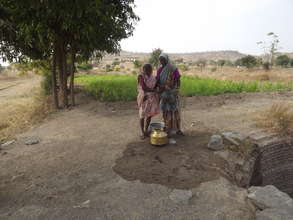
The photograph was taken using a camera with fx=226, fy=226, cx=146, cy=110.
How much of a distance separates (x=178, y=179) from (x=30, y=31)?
5235 mm

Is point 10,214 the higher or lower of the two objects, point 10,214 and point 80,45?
the lower

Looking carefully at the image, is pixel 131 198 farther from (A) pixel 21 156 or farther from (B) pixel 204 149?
(A) pixel 21 156

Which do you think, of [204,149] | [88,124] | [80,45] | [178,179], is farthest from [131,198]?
[80,45]

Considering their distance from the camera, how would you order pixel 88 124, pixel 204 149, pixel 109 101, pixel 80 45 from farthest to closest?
1. pixel 109 101
2. pixel 80 45
3. pixel 88 124
4. pixel 204 149

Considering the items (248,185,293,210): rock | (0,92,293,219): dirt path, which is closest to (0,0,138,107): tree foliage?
(0,92,293,219): dirt path

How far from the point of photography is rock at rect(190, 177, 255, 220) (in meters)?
2.49

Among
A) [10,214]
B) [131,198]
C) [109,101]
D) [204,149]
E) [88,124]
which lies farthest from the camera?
[109,101]

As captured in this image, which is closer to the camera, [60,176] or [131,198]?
[131,198]

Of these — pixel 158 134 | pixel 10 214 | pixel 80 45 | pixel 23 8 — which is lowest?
pixel 10 214

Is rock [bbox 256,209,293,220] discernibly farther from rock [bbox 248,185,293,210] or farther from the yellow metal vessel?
the yellow metal vessel

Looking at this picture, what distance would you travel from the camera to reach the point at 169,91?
4320mm

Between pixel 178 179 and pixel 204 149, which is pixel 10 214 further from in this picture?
pixel 204 149

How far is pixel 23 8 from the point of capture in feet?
18.5

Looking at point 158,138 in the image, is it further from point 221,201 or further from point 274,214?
point 274,214
